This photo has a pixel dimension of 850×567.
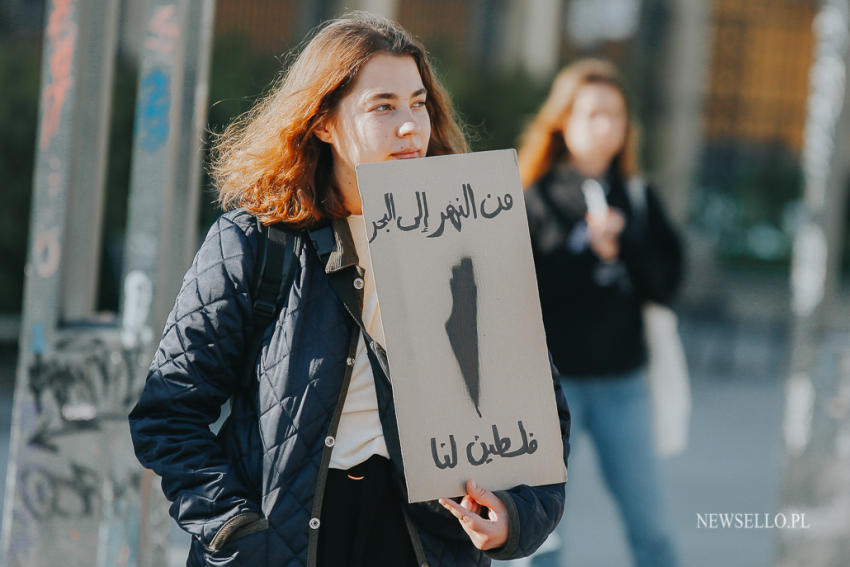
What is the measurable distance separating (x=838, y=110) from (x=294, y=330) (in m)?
3.26

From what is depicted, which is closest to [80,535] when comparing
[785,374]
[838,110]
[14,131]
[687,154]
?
[838,110]

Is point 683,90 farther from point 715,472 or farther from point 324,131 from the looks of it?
point 324,131

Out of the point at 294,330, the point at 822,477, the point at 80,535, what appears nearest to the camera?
the point at 294,330

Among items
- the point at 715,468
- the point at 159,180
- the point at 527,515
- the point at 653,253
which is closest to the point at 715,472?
the point at 715,468

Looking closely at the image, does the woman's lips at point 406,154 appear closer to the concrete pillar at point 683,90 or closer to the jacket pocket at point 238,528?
the jacket pocket at point 238,528

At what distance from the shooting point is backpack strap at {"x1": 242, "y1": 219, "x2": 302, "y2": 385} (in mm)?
2141

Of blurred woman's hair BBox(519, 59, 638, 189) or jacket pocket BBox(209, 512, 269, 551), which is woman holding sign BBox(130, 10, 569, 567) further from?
blurred woman's hair BBox(519, 59, 638, 189)

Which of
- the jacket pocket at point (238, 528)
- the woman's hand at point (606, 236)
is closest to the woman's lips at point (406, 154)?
the jacket pocket at point (238, 528)

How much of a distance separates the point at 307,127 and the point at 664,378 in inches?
99.7

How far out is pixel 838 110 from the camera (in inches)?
181

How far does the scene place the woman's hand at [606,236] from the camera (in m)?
4.32

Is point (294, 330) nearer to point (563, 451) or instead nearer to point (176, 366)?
point (176, 366)

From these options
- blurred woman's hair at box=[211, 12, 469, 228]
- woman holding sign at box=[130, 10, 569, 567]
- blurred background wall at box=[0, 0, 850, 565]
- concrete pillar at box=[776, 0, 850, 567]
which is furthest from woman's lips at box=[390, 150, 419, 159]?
blurred background wall at box=[0, 0, 850, 565]

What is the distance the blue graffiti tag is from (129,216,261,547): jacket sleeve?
1.46 meters
